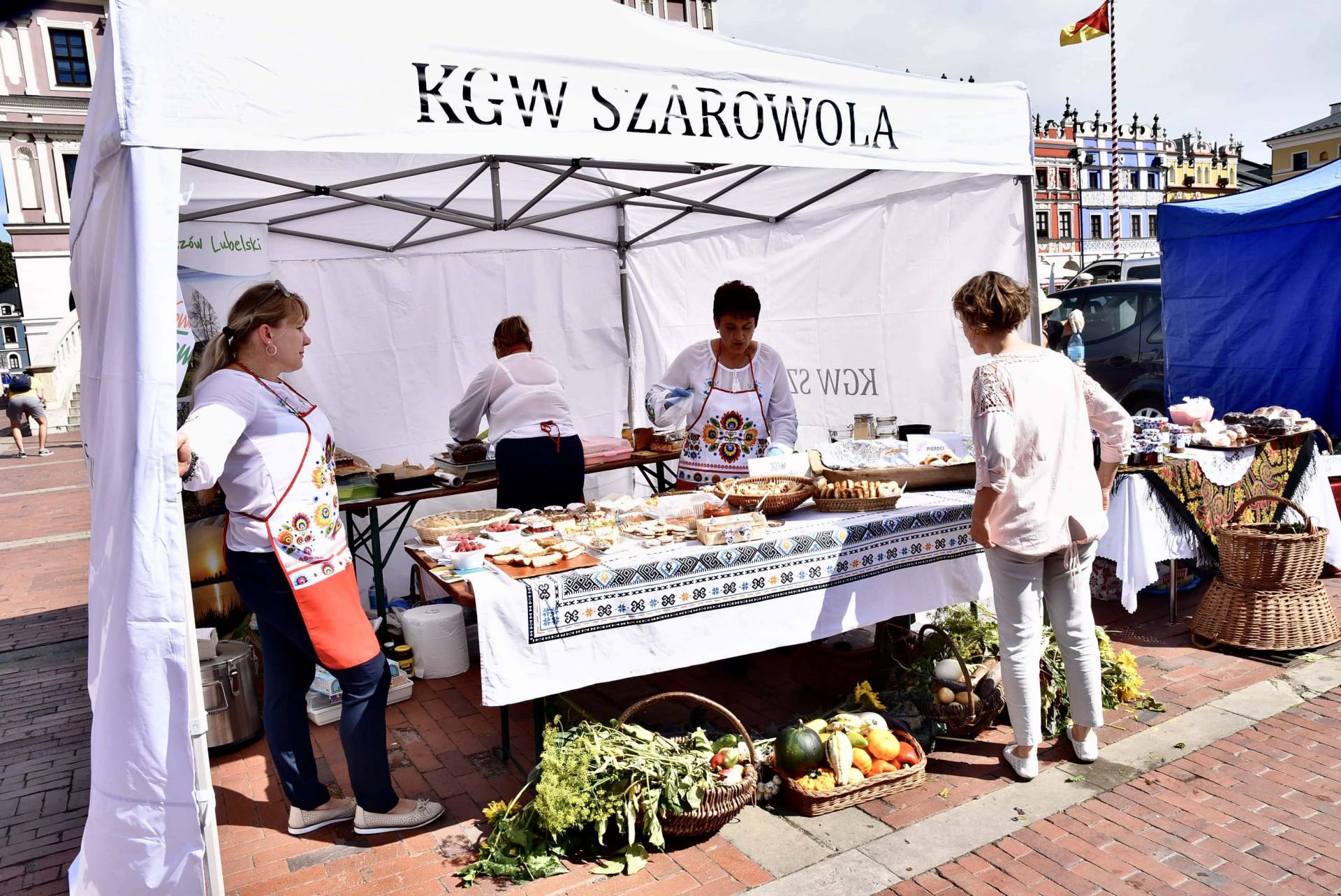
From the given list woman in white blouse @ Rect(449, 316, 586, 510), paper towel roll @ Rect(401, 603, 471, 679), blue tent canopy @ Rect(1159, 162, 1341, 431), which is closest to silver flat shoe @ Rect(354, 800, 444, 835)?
paper towel roll @ Rect(401, 603, 471, 679)

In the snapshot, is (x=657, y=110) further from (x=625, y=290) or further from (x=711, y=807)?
(x=625, y=290)

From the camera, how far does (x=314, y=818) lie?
3.33m

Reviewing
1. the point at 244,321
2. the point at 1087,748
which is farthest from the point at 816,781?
the point at 244,321

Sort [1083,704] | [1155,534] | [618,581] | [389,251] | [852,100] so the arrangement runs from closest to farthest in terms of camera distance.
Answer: [618,581], [1083,704], [852,100], [1155,534], [389,251]

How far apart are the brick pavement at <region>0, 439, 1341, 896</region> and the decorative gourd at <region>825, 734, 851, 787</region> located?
157 millimetres

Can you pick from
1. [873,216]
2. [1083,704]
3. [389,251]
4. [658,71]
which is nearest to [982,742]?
[1083,704]

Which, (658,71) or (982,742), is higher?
(658,71)

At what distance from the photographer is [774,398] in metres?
4.93

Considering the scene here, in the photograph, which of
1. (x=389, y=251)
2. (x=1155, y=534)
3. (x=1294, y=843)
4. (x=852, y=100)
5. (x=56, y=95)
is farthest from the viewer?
(x=56, y=95)

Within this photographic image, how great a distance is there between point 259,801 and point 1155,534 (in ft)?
14.5

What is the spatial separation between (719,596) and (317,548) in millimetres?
1364

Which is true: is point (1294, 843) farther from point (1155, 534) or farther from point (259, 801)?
point (259, 801)

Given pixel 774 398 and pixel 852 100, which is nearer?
pixel 852 100

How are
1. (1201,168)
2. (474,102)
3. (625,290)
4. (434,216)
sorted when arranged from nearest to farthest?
1. (474,102)
2. (434,216)
3. (625,290)
4. (1201,168)
